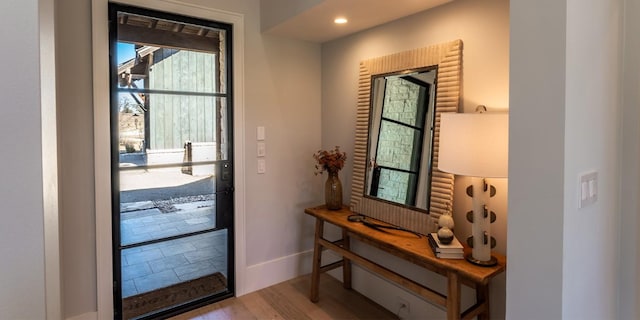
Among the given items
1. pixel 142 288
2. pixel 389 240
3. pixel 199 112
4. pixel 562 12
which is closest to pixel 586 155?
pixel 562 12

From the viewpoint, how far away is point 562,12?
0.95 meters

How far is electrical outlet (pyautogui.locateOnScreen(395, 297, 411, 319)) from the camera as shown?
8.01 feet

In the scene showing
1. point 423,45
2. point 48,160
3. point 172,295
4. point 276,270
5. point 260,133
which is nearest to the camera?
point 48,160

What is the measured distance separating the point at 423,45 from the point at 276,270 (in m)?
2.21

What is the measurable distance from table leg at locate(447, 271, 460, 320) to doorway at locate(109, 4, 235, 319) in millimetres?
1743

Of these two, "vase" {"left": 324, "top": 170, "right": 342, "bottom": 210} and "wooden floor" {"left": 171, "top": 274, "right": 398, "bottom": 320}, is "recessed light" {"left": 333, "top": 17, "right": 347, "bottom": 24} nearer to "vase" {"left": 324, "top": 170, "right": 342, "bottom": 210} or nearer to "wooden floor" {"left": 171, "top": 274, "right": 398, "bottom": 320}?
"vase" {"left": 324, "top": 170, "right": 342, "bottom": 210}

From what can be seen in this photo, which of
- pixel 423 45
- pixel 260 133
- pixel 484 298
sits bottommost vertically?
pixel 484 298

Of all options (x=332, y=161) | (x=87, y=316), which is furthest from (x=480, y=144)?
(x=87, y=316)

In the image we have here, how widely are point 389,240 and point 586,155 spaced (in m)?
1.19

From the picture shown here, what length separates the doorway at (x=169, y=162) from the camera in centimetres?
231

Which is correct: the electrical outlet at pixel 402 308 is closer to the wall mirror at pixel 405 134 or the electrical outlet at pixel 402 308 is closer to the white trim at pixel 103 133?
the wall mirror at pixel 405 134

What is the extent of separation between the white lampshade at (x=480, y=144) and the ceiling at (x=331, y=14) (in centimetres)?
90

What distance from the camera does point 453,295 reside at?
5.68 ft

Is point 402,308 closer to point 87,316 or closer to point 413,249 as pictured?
point 413,249
